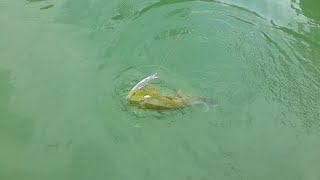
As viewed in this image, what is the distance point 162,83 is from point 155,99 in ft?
0.98

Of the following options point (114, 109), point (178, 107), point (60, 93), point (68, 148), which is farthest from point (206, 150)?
point (60, 93)

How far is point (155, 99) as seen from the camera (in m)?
3.71

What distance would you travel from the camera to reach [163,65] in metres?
4.11

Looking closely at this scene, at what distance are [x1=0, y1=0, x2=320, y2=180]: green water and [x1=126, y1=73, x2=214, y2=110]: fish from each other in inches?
2.8

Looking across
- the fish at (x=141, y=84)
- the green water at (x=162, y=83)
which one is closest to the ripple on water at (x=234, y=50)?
the green water at (x=162, y=83)

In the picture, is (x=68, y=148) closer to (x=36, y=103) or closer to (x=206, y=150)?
(x=36, y=103)

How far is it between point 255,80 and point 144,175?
4.88 feet

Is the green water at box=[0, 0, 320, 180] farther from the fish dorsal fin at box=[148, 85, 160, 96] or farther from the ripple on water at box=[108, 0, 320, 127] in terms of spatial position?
the fish dorsal fin at box=[148, 85, 160, 96]

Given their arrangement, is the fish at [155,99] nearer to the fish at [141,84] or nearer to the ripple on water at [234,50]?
the fish at [141,84]

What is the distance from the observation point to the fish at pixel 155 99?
12.1 feet

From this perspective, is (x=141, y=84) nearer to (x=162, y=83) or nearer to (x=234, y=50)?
(x=162, y=83)

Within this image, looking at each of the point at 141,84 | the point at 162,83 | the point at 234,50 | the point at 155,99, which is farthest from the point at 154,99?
the point at 234,50

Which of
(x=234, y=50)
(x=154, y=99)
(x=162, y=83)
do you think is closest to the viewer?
(x=154, y=99)

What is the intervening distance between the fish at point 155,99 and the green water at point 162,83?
71mm
